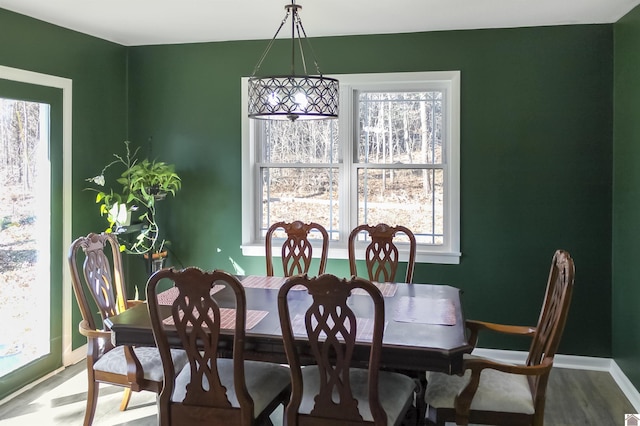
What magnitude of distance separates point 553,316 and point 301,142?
8.33 feet

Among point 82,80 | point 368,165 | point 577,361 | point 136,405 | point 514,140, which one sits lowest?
point 136,405

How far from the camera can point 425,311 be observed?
2771mm

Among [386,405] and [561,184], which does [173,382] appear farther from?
[561,184]

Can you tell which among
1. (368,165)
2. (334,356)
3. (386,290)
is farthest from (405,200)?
(334,356)

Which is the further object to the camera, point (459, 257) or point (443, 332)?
point (459, 257)

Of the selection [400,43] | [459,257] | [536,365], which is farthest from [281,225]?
[536,365]

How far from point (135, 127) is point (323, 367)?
3.18 m

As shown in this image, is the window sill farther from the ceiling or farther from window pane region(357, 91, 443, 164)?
the ceiling

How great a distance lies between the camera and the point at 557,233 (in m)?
4.01

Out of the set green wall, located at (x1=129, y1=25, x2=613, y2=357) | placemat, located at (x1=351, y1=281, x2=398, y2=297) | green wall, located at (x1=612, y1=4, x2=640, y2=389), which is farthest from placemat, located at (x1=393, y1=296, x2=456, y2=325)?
green wall, located at (x1=612, y1=4, x2=640, y2=389)

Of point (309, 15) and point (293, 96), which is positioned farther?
point (309, 15)

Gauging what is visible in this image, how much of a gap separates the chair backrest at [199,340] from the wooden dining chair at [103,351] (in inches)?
17.2

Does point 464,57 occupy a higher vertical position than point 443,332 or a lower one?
higher

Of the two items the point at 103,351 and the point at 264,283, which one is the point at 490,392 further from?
the point at 103,351
